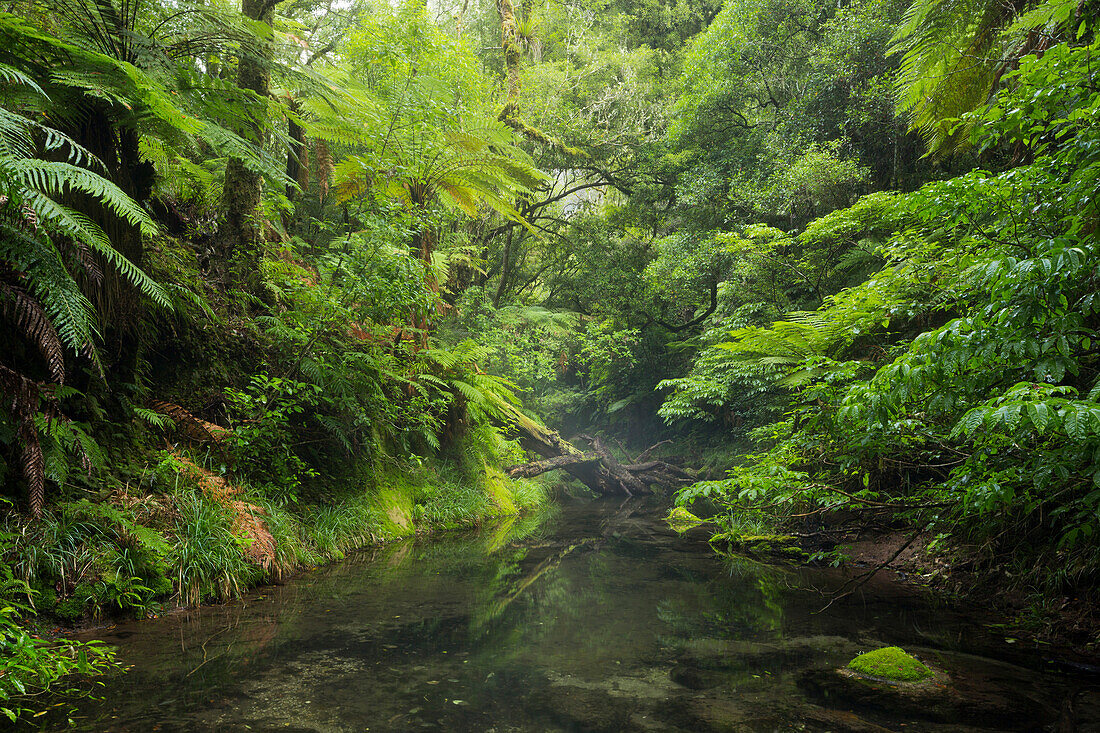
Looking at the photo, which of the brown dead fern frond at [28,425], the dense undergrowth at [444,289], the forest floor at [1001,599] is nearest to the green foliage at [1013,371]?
the dense undergrowth at [444,289]

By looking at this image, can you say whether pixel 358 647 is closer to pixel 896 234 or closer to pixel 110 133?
pixel 110 133

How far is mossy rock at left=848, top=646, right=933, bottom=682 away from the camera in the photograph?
2953mm

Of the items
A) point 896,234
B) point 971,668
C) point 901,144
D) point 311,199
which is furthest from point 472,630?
point 901,144

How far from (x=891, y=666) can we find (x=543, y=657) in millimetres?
1852

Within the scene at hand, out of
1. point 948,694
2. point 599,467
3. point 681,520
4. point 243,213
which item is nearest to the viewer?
point 948,694

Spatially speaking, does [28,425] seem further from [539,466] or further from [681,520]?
[539,466]

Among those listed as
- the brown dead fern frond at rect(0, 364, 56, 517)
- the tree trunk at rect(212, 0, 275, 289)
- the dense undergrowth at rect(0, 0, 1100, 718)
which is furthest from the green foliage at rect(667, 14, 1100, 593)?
the tree trunk at rect(212, 0, 275, 289)

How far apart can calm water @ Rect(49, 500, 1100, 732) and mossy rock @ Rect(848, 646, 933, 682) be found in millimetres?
168

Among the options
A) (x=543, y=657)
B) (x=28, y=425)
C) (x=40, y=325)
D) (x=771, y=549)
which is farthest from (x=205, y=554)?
(x=771, y=549)

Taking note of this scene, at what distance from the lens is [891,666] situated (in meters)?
3.01

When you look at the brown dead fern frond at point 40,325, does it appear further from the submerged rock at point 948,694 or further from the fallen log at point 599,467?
the fallen log at point 599,467

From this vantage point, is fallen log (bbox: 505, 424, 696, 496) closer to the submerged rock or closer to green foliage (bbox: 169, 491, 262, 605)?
green foliage (bbox: 169, 491, 262, 605)

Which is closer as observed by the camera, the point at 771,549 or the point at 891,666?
the point at 891,666

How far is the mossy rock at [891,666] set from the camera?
295 cm
